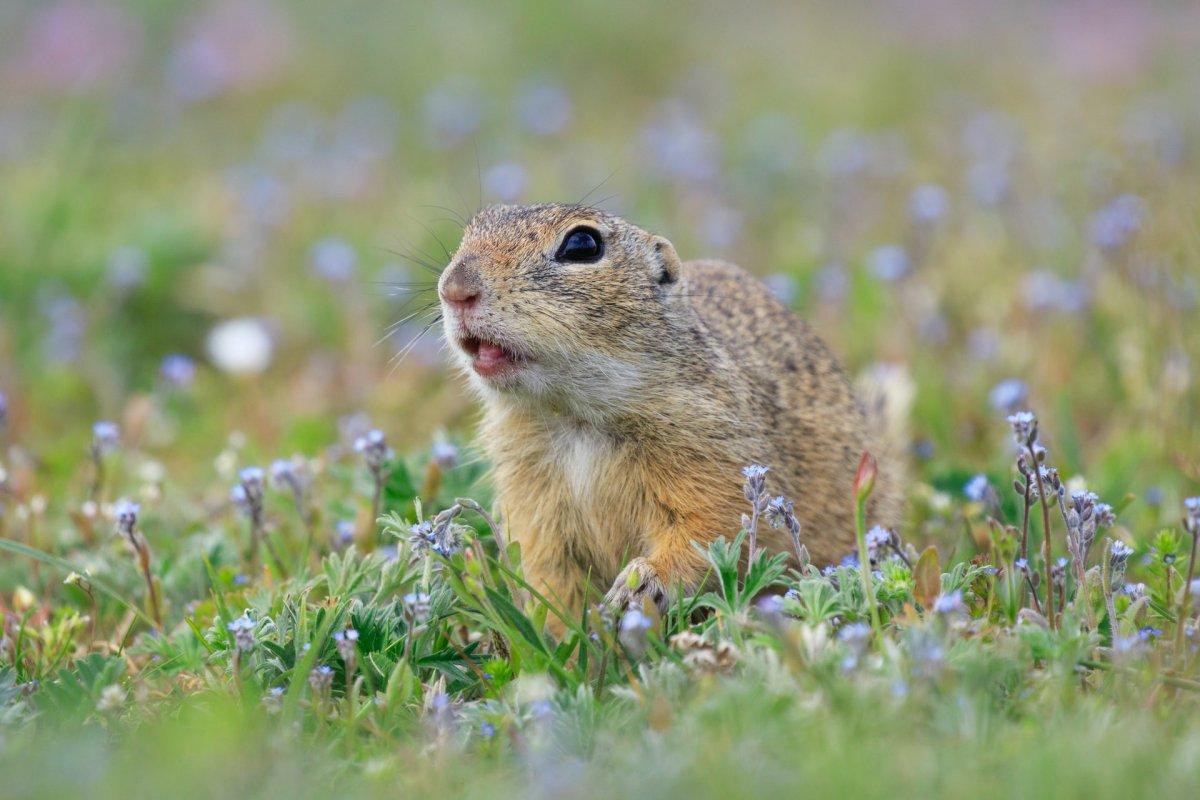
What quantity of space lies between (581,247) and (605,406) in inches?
20.2

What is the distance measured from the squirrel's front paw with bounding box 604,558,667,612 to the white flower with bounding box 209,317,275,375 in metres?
3.15

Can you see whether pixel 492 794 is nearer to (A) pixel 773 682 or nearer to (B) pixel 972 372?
(A) pixel 773 682

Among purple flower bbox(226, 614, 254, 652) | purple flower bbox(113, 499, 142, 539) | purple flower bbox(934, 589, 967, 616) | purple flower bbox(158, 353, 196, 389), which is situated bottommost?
purple flower bbox(226, 614, 254, 652)

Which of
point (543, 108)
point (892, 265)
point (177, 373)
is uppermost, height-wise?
point (543, 108)

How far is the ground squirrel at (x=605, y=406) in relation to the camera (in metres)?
4.07

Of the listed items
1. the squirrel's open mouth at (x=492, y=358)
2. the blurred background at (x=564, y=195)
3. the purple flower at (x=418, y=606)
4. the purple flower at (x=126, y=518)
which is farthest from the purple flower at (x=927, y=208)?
the purple flower at (x=126, y=518)

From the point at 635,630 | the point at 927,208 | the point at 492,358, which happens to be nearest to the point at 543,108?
the point at 927,208

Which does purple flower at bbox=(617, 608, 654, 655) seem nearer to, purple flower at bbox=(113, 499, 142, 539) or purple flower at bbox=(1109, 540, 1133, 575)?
purple flower at bbox=(1109, 540, 1133, 575)

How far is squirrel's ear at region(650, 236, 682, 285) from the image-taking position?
462 cm

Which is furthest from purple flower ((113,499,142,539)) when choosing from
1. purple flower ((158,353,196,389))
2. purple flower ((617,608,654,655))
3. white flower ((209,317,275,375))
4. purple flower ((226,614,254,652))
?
white flower ((209,317,275,375))

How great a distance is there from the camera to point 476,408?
6633 millimetres

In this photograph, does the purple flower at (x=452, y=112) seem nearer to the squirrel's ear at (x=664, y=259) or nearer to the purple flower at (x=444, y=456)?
the purple flower at (x=444, y=456)

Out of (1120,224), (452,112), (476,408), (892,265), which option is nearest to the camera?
(1120,224)

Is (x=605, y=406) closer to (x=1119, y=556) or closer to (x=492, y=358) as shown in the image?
(x=492, y=358)
